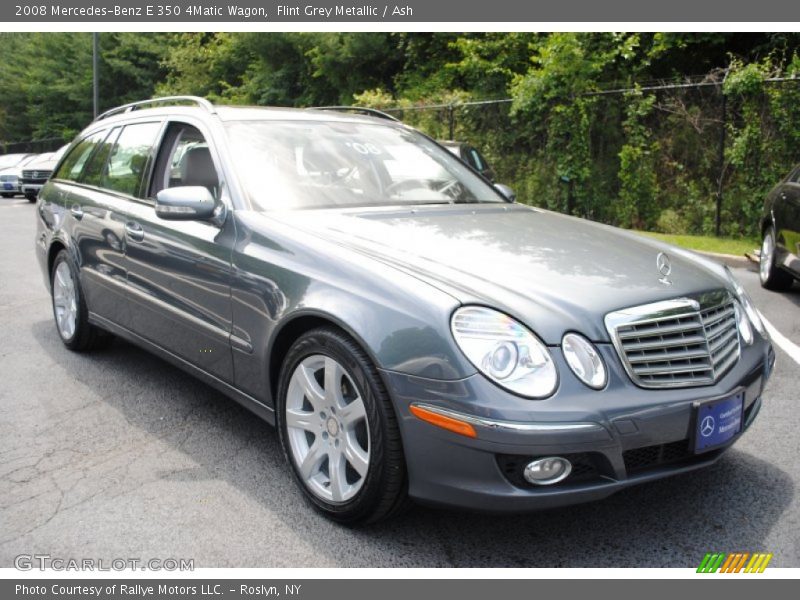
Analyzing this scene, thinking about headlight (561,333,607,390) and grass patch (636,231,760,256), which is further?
grass patch (636,231,760,256)

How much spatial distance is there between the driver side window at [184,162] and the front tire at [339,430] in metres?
1.31

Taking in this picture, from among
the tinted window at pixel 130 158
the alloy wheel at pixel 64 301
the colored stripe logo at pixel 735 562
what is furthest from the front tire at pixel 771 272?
the alloy wheel at pixel 64 301

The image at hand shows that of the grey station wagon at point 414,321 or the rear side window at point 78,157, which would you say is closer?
the grey station wagon at point 414,321

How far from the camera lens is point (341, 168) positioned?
4.14m

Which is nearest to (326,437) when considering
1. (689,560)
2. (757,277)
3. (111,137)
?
(689,560)

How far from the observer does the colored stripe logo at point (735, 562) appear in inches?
110

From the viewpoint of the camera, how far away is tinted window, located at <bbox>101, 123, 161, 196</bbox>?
15.4ft

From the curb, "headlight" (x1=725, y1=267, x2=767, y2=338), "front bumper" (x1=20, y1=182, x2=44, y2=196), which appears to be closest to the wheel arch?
"headlight" (x1=725, y1=267, x2=767, y2=338)

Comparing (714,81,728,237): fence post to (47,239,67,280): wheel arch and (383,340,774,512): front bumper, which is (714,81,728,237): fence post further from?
(383,340,774,512): front bumper

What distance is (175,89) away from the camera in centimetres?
3681

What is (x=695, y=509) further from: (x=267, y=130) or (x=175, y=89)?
(x=175, y=89)

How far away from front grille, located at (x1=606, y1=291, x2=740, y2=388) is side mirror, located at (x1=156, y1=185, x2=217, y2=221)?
1.90 meters
